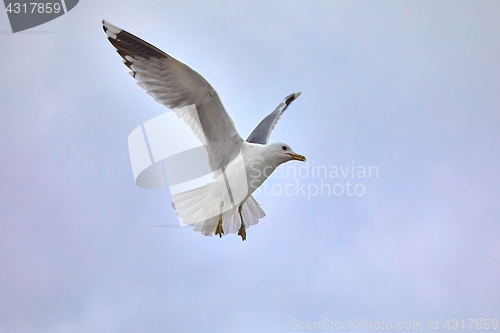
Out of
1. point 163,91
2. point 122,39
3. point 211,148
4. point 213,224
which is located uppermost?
point 122,39

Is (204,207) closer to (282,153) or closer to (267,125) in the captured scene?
(282,153)

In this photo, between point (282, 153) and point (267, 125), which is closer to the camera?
point (282, 153)

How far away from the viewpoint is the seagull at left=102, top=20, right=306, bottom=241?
15.8ft

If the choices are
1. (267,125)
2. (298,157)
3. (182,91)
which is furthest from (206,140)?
(267,125)

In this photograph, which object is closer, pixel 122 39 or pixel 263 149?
pixel 122 39

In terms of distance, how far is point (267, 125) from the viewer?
20.0 ft

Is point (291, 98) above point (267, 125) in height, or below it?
above

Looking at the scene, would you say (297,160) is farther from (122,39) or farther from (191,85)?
(122,39)

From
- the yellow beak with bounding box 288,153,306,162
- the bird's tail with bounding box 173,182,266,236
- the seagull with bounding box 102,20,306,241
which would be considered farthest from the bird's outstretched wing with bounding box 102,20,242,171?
the yellow beak with bounding box 288,153,306,162

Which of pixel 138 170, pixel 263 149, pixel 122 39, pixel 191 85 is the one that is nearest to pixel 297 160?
pixel 263 149

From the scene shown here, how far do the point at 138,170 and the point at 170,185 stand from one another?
379 mm

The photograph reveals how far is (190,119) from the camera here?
16.8 ft

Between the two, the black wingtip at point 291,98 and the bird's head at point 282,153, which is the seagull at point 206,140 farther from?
the black wingtip at point 291,98

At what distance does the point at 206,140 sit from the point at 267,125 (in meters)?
1.14
